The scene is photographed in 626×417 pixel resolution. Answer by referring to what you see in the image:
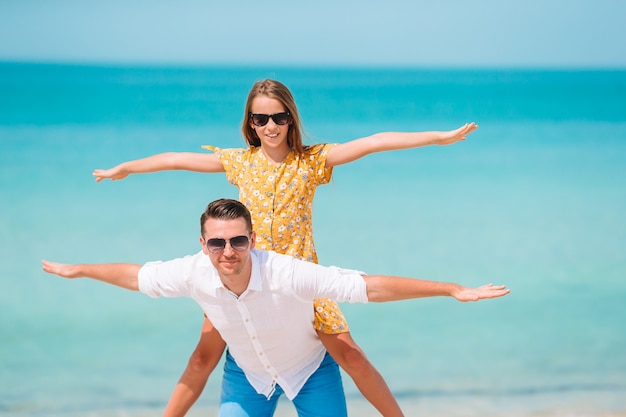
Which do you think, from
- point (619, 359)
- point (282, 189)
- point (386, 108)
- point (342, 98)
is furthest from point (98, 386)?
point (342, 98)

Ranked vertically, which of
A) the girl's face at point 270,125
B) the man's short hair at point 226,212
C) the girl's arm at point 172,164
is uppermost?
the girl's face at point 270,125

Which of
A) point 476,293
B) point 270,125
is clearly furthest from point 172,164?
point 476,293

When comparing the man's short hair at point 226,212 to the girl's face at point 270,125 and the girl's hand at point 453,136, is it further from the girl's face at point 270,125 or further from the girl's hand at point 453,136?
the girl's hand at point 453,136

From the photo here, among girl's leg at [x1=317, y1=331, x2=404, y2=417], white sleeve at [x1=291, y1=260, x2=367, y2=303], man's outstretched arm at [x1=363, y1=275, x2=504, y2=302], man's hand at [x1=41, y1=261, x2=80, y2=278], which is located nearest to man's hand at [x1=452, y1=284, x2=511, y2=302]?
man's outstretched arm at [x1=363, y1=275, x2=504, y2=302]

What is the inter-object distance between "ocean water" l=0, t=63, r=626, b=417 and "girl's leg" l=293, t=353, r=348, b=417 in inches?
70.6

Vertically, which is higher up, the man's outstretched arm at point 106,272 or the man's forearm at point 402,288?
the man's outstretched arm at point 106,272

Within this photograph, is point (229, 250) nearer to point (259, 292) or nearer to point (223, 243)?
point (223, 243)

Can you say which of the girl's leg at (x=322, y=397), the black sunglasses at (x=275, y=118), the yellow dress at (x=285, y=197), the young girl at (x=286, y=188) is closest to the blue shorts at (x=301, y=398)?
the girl's leg at (x=322, y=397)

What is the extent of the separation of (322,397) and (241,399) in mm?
392

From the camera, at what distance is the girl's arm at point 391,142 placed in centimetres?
464

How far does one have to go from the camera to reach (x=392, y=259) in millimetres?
12250

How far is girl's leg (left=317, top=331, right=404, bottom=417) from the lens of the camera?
4.66 metres

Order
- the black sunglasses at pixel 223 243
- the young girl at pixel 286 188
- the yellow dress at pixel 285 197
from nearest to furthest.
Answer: the black sunglasses at pixel 223 243
the young girl at pixel 286 188
the yellow dress at pixel 285 197

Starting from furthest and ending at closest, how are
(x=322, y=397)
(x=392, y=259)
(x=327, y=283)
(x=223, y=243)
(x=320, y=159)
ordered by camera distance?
(x=392, y=259) < (x=320, y=159) < (x=322, y=397) < (x=327, y=283) < (x=223, y=243)
